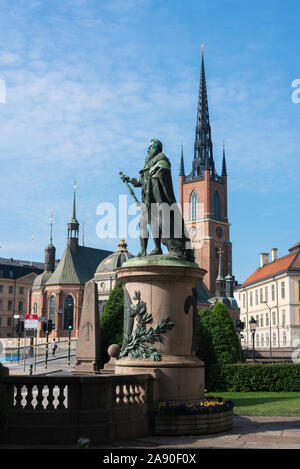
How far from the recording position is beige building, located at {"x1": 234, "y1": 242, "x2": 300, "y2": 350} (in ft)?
236

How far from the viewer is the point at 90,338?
20906 mm

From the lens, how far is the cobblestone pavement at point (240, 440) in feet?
30.0

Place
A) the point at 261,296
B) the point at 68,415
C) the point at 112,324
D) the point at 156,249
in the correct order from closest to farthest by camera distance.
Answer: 1. the point at 68,415
2. the point at 156,249
3. the point at 112,324
4. the point at 261,296

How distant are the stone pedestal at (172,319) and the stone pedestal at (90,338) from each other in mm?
9201

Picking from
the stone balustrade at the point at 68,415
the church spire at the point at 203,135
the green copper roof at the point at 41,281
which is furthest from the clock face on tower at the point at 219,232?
the stone balustrade at the point at 68,415

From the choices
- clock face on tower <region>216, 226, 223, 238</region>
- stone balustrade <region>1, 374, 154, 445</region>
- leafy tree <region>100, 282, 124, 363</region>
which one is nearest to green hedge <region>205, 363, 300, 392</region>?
leafy tree <region>100, 282, 124, 363</region>

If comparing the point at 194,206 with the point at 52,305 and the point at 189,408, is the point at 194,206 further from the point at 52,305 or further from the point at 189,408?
the point at 189,408

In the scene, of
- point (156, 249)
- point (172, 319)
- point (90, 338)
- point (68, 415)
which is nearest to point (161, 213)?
point (156, 249)

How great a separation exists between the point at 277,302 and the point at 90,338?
59.5 metres

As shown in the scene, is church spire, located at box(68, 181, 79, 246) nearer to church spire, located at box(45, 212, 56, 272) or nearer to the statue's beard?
church spire, located at box(45, 212, 56, 272)

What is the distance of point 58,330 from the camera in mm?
91250

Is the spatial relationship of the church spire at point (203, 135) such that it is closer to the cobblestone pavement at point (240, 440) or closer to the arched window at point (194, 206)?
the arched window at point (194, 206)
